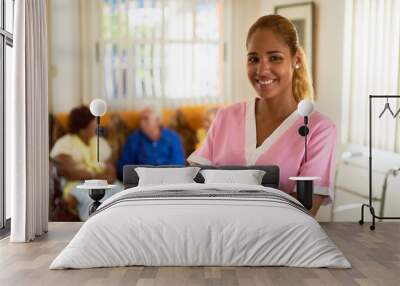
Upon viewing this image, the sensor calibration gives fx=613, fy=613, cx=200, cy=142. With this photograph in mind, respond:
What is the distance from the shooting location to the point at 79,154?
6.86m

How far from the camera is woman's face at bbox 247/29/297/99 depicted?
21.7ft

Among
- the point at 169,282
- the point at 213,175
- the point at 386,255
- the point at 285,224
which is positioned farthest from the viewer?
the point at 213,175

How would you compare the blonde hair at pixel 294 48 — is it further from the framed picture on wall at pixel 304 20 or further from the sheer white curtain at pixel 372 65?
the sheer white curtain at pixel 372 65

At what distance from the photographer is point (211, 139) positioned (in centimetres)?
682

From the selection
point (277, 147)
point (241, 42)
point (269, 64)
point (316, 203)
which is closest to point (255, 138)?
point (277, 147)

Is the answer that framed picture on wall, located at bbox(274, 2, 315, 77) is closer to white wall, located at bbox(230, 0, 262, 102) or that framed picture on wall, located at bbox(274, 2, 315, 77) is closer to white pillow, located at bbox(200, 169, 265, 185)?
white wall, located at bbox(230, 0, 262, 102)

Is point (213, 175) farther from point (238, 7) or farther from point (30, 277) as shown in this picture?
point (30, 277)

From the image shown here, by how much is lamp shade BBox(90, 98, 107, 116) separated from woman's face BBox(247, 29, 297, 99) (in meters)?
1.63

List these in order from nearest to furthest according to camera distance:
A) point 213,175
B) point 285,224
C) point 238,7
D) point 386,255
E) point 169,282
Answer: point 169,282 < point 285,224 < point 386,255 < point 213,175 < point 238,7

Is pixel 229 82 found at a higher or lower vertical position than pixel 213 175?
higher

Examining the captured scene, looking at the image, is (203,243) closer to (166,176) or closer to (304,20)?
(166,176)

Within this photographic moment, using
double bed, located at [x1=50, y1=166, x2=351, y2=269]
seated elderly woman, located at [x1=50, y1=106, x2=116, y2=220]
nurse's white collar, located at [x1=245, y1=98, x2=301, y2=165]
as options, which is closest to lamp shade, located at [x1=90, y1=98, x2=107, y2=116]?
seated elderly woman, located at [x1=50, y1=106, x2=116, y2=220]

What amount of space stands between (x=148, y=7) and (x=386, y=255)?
12.3 ft

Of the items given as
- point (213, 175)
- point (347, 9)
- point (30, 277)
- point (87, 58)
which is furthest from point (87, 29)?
point (30, 277)
